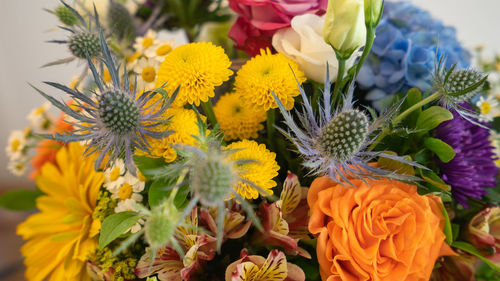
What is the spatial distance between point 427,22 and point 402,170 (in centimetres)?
33

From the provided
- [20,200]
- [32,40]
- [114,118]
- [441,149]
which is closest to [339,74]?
[441,149]

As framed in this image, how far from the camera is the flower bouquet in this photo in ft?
1.13

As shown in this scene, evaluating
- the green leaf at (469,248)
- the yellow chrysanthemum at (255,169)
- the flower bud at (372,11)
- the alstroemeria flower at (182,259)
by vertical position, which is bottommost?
the green leaf at (469,248)

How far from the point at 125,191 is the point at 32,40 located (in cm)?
117

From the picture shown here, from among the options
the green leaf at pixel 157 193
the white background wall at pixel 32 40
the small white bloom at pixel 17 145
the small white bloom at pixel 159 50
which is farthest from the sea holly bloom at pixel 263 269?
the white background wall at pixel 32 40

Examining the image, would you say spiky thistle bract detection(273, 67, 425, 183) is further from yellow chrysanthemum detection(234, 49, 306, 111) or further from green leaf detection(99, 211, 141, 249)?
green leaf detection(99, 211, 141, 249)

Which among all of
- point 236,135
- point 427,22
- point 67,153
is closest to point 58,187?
point 67,153

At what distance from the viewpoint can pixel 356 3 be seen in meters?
0.34

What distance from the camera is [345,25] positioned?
352 millimetres

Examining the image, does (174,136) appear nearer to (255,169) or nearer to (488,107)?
(255,169)

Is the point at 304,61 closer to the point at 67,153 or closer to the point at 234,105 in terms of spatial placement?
the point at 234,105

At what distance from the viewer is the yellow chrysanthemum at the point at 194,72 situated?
37cm

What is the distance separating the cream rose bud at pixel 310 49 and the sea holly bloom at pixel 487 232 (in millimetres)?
285

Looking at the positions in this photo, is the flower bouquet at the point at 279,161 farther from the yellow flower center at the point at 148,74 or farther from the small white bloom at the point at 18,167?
the small white bloom at the point at 18,167
